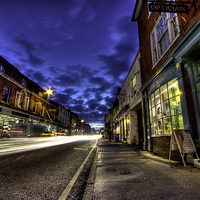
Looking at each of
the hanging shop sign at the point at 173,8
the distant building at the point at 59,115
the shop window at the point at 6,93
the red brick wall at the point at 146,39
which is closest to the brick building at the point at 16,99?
the shop window at the point at 6,93

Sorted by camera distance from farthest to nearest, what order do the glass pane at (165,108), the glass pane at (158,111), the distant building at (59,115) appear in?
the distant building at (59,115) → the glass pane at (158,111) → the glass pane at (165,108)

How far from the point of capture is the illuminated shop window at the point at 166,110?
6.21 meters

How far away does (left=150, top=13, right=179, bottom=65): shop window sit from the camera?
6.70m

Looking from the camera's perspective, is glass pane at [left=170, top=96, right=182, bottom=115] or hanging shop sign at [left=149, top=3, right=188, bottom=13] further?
glass pane at [left=170, top=96, right=182, bottom=115]

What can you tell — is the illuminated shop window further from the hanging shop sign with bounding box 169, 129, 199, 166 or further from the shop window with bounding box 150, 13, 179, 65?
the shop window with bounding box 150, 13, 179, 65

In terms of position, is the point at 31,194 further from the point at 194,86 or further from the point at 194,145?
the point at 194,86

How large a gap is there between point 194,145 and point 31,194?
4.96m

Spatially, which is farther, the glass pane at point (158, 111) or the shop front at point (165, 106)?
the glass pane at point (158, 111)

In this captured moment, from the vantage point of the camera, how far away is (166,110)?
7059 millimetres

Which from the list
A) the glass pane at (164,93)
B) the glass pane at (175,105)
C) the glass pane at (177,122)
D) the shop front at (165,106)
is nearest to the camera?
the shop front at (165,106)

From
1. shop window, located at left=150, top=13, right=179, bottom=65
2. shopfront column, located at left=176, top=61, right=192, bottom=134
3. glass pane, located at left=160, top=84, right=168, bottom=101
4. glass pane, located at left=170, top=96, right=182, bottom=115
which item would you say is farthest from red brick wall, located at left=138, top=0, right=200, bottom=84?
glass pane, located at left=170, top=96, right=182, bottom=115

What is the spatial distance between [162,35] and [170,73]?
8.66 feet

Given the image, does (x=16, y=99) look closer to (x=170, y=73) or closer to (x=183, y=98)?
(x=170, y=73)

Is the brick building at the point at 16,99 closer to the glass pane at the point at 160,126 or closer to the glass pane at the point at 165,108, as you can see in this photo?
the glass pane at the point at 160,126
